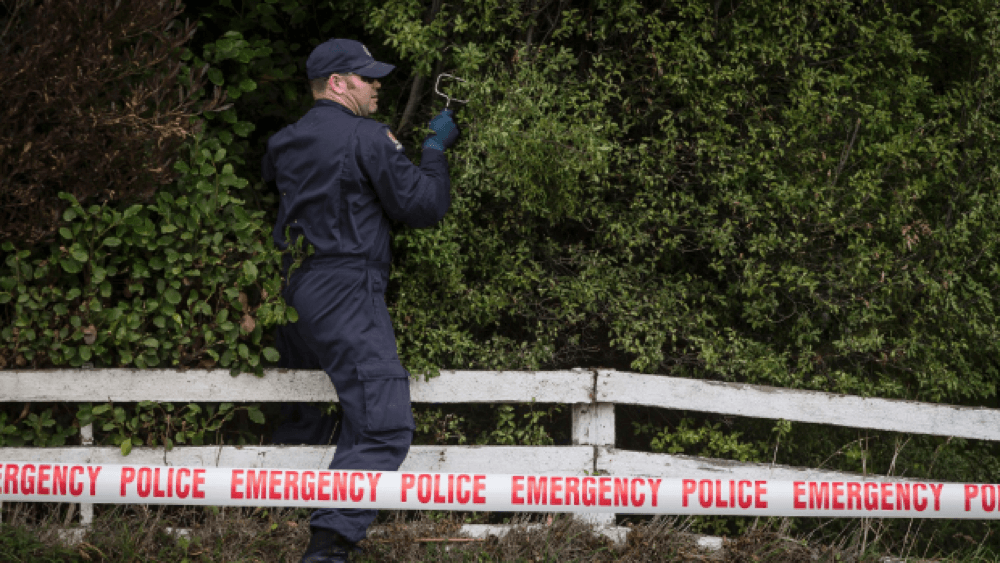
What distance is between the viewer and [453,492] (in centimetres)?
273

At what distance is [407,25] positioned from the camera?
135 inches

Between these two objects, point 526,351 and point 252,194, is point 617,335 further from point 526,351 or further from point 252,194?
point 252,194

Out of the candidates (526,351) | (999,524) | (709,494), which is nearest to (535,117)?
(526,351)

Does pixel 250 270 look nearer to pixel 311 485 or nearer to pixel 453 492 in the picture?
pixel 311 485

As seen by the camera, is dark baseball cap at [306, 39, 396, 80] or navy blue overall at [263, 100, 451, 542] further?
dark baseball cap at [306, 39, 396, 80]

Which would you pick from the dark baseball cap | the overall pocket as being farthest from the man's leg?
the dark baseball cap

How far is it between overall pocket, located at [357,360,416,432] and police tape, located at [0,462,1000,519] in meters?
0.42

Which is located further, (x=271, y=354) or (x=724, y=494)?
(x=271, y=354)

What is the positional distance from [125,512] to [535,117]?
2439 mm

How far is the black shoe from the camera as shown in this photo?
10.3 ft

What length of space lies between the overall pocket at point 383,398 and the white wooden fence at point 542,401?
0.34 meters

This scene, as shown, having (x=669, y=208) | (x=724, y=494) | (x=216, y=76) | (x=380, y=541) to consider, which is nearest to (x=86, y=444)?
(x=380, y=541)

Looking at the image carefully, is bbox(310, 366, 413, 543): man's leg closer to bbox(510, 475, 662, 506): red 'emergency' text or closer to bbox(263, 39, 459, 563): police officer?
bbox(263, 39, 459, 563): police officer

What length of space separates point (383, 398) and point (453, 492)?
60 centimetres
